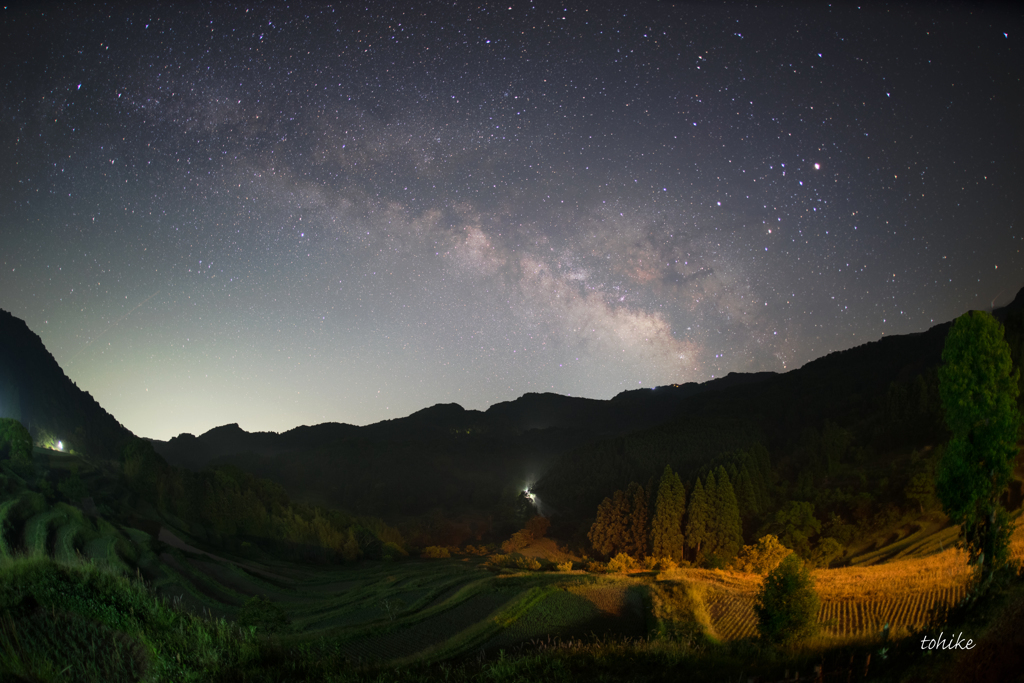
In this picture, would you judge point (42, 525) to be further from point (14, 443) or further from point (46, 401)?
point (46, 401)

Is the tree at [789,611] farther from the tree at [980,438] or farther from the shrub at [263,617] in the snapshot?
the shrub at [263,617]

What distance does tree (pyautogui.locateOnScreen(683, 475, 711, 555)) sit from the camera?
6762 cm

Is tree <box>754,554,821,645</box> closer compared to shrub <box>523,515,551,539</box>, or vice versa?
tree <box>754,554,821,645</box>

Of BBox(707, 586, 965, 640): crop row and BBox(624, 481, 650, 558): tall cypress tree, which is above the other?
BBox(707, 586, 965, 640): crop row

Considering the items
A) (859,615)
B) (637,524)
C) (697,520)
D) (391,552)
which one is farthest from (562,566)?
(391,552)

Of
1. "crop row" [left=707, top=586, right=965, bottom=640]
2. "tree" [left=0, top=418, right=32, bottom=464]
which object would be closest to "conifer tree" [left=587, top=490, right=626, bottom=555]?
"crop row" [left=707, top=586, right=965, bottom=640]

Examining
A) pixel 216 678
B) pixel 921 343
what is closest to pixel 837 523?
pixel 216 678

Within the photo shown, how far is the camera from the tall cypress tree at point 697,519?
67625 millimetres

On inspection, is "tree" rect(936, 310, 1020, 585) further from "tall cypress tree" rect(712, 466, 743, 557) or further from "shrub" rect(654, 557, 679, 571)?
"tall cypress tree" rect(712, 466, 743, 557)

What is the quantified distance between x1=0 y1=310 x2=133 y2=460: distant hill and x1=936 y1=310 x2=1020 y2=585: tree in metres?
162

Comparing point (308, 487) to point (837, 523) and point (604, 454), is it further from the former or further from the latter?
point (837, 523)

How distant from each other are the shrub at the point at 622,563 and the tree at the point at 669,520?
356cm

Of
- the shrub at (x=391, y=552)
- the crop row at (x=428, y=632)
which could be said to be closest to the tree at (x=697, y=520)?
the crop row at (x=428, y=632)

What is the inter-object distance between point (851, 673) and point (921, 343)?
182m
